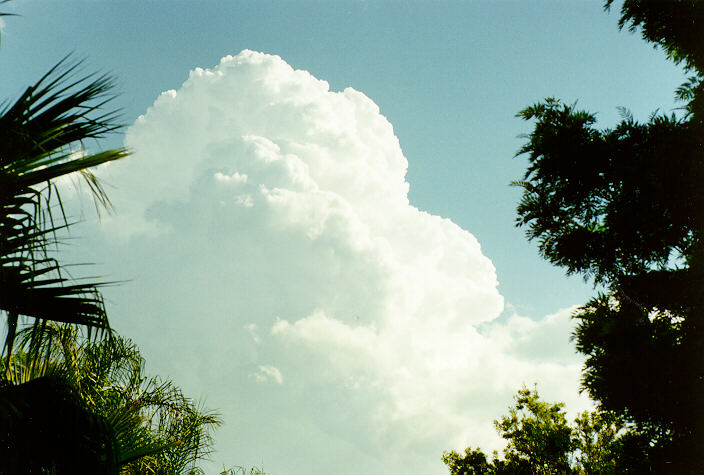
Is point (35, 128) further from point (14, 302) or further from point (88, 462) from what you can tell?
point (88, 462)

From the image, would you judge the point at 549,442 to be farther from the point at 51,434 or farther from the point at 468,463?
the point at 51,434

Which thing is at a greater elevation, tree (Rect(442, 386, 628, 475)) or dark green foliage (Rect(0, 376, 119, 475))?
tree (Rect(442, 386, 628, 475))

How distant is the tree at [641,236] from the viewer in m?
7.81

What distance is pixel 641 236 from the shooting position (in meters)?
9.79

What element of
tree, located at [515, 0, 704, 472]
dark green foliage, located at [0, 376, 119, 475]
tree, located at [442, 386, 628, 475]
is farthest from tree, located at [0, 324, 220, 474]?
tree, located at [442, 386, 628, 475]

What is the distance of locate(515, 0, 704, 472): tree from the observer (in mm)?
7809

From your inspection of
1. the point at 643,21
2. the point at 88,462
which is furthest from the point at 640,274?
the point at 88,462

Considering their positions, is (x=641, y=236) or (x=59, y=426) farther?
(x=641, y=236)

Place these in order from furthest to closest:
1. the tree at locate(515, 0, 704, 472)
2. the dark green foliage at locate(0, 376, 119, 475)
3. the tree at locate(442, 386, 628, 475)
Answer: the tree at locate(442, 386, 628, 475) → the tree at locate(515, 0, 704, 472) → the dark green foliage at locate(0, 376, 119, 475)

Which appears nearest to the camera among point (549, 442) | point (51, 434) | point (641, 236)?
point (51, 434)

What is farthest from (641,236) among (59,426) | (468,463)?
(468,463)

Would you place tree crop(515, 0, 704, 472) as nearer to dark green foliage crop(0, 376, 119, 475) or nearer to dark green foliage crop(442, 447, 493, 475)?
dark green foliage crop(0, 376, 119, 475)

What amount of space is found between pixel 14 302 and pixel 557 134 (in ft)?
33.5

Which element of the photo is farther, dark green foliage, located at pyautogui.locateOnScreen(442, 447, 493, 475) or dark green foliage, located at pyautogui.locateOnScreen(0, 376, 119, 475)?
dark green foliage, located at pyautogui.locateOnScreen(442, 447, 493, 475)
